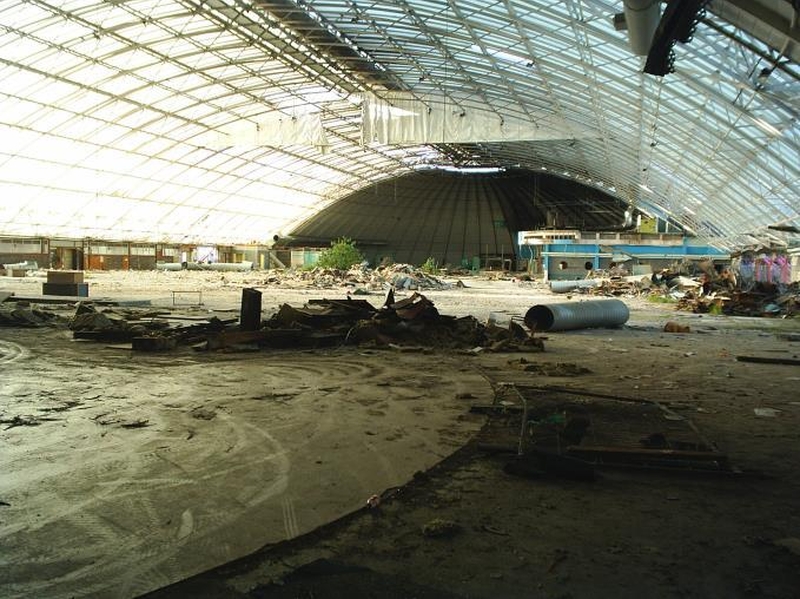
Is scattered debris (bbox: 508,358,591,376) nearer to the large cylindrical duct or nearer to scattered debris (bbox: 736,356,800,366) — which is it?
scattered debris (bbox: 736,356,800,366)

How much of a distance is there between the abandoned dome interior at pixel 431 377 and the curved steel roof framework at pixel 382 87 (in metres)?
0.19

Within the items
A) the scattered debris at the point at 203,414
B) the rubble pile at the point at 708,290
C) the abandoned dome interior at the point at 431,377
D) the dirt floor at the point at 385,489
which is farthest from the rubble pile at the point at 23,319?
the rubble pile at the point at 708,290

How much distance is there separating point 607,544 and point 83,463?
3953 mm

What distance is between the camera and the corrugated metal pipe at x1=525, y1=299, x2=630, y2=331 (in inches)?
656

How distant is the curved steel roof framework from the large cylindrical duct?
156 centimetres

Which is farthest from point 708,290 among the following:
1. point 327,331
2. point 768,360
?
point 327,331

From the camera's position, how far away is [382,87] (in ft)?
125

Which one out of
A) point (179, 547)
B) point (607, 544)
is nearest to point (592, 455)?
point (607, 544)

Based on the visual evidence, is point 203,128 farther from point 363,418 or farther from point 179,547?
point 179,547

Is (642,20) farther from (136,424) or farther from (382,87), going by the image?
(382,87)

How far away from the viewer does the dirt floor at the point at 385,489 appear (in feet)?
10.7

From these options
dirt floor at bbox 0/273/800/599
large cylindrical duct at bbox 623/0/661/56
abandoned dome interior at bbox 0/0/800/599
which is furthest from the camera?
large cylindrical duct at bbox 623/0/661/56

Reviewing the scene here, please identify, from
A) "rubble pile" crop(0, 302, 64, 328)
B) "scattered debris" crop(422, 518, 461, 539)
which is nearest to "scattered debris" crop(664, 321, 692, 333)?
"scattered debris" crop(422, 518, 461, 539)

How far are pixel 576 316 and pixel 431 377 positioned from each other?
29.0 ft
